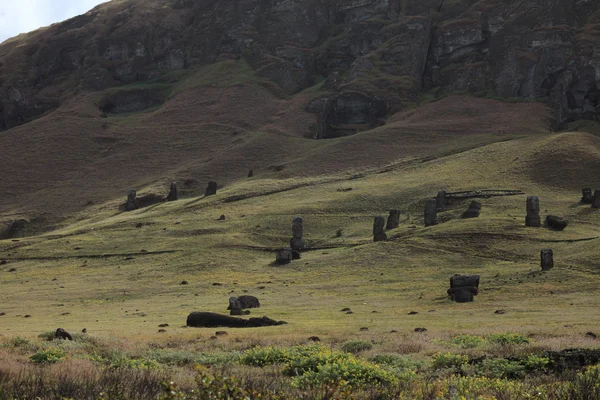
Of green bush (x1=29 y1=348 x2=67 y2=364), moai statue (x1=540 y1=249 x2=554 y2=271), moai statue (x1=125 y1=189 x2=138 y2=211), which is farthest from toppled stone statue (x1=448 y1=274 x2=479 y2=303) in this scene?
moai statue (x1=125 y1=189 x2=138 y2=211)

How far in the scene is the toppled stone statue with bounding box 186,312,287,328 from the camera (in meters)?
41.2

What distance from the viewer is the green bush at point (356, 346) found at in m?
28.0

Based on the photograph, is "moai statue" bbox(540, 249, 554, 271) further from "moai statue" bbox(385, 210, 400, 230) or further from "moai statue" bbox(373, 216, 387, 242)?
"moai statue" bbox(385, 210, 400, 230)

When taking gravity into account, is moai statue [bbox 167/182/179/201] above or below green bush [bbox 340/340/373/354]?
below

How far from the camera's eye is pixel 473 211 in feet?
288

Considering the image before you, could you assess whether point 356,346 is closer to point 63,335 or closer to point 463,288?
point 63,335

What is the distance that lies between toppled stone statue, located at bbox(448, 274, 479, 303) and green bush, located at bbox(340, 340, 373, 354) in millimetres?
25051

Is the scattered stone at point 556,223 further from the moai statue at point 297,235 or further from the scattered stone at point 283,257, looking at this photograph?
the scattered stone at point 283,257

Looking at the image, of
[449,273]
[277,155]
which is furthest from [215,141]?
[449,273]

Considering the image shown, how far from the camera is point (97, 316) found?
50.5 metres

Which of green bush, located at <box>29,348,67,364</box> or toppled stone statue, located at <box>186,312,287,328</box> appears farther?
toppled stone statue, located at <box>186,312,287,328</box>

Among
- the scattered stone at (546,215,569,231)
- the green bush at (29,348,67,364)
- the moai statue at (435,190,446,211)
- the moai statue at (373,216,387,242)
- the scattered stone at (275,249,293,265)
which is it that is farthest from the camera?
the moai statue at (435,190,446,211)

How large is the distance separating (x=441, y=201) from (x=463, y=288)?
44.0 meters

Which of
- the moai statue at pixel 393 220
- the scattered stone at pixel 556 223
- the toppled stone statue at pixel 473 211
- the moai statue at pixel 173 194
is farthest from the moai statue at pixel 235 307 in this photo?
the moai statue at pixel 173 194
